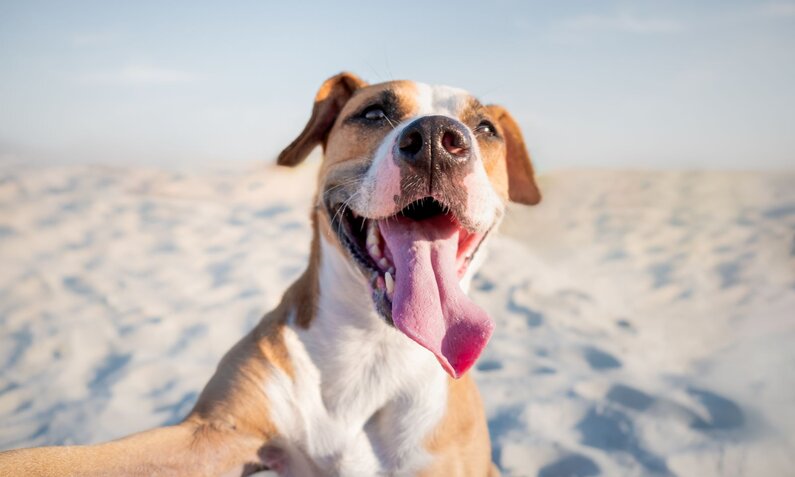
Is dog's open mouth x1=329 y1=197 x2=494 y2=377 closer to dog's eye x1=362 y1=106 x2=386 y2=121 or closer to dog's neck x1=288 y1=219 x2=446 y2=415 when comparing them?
dog's neck x1=288 y1=219 x2=446 y2=415

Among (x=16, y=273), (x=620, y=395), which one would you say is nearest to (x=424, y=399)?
(x=620, y=395)

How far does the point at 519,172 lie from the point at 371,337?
1.33 m

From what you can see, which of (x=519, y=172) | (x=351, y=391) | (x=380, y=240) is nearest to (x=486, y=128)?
(x=519, y=172)

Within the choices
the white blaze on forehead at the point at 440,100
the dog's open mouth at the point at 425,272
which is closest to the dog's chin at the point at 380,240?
the dog's open mouth at the point at 425,272

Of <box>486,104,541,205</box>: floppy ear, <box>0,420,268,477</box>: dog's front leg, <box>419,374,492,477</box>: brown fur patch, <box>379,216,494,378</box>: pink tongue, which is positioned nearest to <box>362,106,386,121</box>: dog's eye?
<box>379,216,494,378</box>: pink tongue

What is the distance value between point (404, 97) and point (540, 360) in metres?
2.59

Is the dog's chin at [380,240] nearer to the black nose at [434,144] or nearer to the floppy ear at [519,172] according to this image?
the black nose at [434,144]

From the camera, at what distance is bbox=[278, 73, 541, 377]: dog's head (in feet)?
7.55

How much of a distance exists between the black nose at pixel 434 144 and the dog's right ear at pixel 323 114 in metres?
0.91

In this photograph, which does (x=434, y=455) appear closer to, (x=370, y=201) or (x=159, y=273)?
(x=370, y=201)

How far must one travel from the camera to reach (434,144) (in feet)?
7.49

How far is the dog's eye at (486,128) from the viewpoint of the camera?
3.02 m

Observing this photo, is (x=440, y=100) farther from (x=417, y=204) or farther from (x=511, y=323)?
(x=511, y=323)

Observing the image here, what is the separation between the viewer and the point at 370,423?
2.72m
